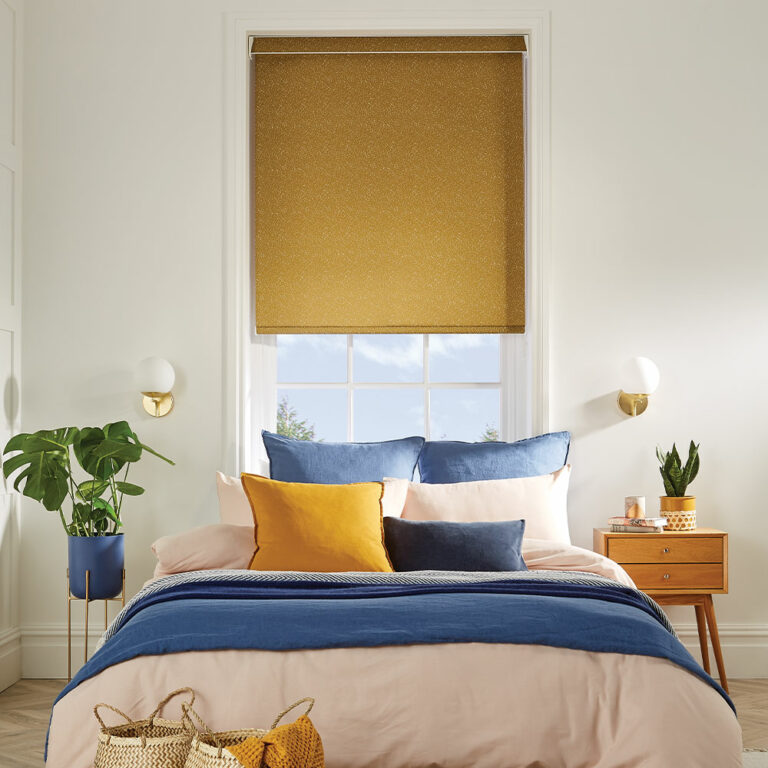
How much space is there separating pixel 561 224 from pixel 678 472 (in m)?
1.29

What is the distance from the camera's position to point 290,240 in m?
4.18

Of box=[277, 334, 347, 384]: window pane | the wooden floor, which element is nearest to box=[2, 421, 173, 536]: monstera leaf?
the wooden floor

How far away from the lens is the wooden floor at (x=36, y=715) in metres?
3.12

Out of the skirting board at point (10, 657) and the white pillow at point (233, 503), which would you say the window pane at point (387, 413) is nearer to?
the white pillow at point (233, 503)

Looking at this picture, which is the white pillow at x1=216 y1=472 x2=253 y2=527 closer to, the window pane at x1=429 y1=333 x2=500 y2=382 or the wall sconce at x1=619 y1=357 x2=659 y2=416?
the window pane at x1=429 y1=333 x2=500 y2=382

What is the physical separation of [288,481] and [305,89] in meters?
1.93

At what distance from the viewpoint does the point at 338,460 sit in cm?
371

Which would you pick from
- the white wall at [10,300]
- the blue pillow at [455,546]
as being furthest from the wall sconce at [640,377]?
the white wall at [10,300]

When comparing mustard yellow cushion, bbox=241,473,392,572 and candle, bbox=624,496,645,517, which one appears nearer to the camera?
mustard yellow cushion, bbox=241,473,392,572

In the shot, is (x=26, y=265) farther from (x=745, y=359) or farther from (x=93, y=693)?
(x=745, y=359)

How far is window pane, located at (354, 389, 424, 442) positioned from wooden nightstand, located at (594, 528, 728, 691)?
113 centimetres

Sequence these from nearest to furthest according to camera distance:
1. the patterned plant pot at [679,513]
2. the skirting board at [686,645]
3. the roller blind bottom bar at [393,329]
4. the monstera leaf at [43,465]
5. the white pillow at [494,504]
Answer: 1. the white pillow at [494,504]
2. the monstera leaf at [43,465]
3. the patterned plant pot at [679,513]
4. the skirting board at [686,645]
5. the roller blind bottom bar at [393,329]

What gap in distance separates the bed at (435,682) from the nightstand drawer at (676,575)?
4.55ft

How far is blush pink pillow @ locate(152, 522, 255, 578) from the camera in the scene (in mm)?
3178
